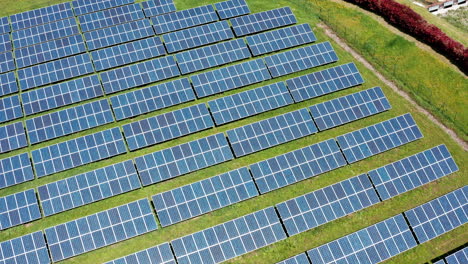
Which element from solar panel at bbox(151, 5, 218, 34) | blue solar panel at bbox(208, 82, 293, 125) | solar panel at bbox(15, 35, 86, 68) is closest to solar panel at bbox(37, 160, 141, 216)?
blue solar panel at bbox(208, 82, 293, 125)

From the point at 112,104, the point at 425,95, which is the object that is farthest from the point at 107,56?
the point at 425,95

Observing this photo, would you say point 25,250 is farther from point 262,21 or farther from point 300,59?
point 262,21

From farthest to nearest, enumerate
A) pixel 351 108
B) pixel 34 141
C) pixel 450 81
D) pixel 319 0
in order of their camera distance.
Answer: pixel 319 0, pixel 450 81, pixel 351 108, pixel 34 141

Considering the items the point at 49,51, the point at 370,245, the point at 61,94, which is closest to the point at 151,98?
the point at 61,94

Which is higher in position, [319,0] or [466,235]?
[319,0]

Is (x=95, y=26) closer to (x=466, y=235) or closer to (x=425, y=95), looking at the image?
(x=425, y=95)

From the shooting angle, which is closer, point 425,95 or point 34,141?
point 34,141
